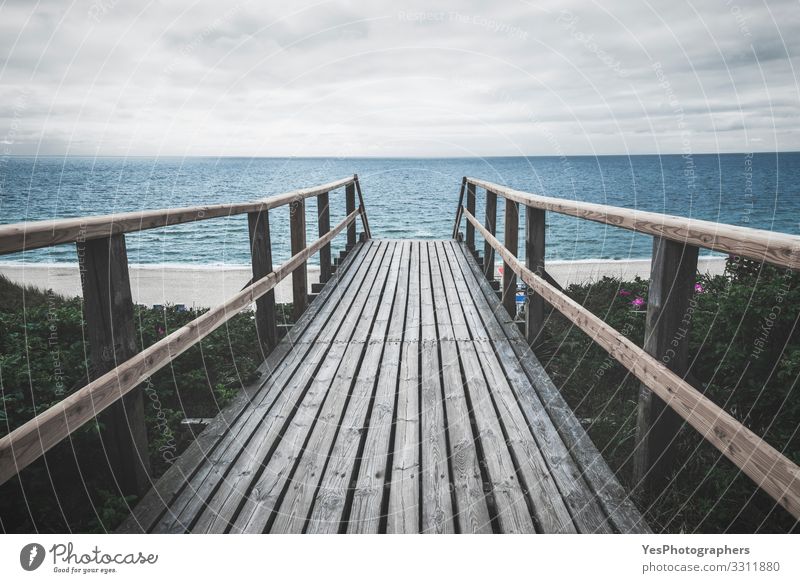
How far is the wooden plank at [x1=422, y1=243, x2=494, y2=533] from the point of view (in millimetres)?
2131

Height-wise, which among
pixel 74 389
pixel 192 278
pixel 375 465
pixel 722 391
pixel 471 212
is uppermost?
pixel 471 212

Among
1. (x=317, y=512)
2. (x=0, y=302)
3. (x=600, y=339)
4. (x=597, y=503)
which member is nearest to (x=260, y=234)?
(x=317, y=512)

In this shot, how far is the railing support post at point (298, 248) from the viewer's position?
493cm

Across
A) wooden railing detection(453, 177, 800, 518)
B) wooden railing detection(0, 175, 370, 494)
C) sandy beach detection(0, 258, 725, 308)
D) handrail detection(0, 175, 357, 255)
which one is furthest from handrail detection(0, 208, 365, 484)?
sandy beach detection(0, 258, 725, 308)

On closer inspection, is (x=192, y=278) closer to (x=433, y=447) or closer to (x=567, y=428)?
(x=433, y=447)

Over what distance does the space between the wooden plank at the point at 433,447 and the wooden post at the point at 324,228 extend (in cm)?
219

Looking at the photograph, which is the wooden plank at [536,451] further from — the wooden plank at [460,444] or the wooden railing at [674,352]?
the wooden railing at [674,352]

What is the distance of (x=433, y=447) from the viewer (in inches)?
104

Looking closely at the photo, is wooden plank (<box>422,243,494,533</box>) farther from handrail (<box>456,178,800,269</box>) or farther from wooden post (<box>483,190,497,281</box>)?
wooden post (<box>483,190,497,281</box>)

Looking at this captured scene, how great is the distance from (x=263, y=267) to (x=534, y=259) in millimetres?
2039

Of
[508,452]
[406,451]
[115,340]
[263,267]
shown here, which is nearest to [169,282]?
[263,267]

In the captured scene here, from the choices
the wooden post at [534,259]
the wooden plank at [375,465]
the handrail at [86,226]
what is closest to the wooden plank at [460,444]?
the wooden plank at [375,465]
